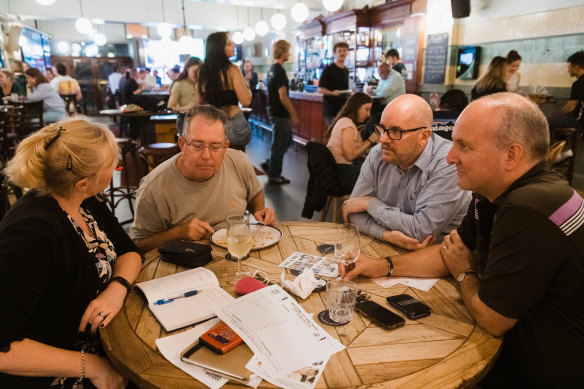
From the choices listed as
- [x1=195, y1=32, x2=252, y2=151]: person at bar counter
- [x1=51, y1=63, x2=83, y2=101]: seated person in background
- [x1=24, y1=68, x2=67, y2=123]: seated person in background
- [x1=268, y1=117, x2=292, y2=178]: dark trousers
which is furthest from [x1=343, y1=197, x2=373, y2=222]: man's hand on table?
[x1=51, y1=63, x2=83, y2=101]: seated person in background

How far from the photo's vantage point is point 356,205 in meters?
2.16

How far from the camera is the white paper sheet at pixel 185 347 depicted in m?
0.95

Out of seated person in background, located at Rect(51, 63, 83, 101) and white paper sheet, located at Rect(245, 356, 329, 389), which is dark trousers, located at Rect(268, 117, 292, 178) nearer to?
white paper sheet, located at Rect(245, 356, 329, 389)

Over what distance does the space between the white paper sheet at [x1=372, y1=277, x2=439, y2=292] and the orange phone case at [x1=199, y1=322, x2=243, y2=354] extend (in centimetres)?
59

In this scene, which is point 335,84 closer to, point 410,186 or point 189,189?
point 410,186

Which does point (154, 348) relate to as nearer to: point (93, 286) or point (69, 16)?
point (93, 286)

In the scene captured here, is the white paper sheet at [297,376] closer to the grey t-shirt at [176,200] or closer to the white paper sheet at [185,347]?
the white paper sheet at [185,347]

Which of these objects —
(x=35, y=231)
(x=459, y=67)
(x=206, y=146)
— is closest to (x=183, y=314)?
(x=35, y=231)

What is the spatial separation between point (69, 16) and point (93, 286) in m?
14.1

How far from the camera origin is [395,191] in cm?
216

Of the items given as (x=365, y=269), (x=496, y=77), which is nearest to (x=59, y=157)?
(x=365, y=269)

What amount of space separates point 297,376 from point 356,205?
51.5 inches

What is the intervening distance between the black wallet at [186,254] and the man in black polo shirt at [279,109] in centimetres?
405

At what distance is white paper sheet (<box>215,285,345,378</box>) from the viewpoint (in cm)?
100
